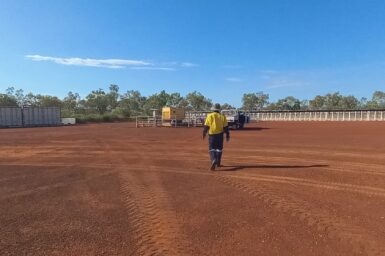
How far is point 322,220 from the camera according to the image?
5.97m

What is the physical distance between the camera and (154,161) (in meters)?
13.0

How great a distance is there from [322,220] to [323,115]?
250 ft

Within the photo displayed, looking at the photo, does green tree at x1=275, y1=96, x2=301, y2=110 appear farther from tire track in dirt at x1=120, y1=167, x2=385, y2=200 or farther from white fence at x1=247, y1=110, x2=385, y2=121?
tire track in dirt at x1=120, y1=167, x2=385, y2=200

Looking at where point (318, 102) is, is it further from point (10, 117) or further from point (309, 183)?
point (309, 183)

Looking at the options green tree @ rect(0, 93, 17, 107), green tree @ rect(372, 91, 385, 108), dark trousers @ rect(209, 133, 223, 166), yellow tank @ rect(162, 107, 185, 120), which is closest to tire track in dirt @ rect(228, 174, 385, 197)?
dark trousers @ rect(209, 133, 223, 166)

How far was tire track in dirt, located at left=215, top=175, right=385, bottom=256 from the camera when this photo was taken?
4910 mm

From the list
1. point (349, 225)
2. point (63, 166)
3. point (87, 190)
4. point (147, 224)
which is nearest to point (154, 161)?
point (63, 166)

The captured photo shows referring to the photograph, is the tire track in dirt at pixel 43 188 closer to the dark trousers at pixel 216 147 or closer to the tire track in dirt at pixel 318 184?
the dark trousers at pixel 216 147

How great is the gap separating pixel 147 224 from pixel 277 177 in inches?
187

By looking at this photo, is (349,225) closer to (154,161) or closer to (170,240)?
(170,240)

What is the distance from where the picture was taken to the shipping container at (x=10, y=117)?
5438cm

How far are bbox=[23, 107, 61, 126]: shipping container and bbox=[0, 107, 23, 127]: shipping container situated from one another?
105 centimetres

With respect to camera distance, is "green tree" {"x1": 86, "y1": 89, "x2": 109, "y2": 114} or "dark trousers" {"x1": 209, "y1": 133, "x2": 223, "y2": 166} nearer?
"dark trousers" {"x1": 209, "y1": 133, "x2": 223, "y2": 166}

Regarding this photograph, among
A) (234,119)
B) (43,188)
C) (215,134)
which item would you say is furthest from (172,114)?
(43,188)
